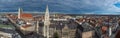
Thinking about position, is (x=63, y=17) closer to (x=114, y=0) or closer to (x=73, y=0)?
(x=73, y=0)

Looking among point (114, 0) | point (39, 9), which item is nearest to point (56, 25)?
point (39, 9)

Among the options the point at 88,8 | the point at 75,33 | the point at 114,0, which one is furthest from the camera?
the point at 75,33

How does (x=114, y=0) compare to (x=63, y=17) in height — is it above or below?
above

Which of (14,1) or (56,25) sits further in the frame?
(56,25)

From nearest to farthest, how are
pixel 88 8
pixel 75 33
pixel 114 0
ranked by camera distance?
pixel 114 0, pixel 88 8, pixel 75 33

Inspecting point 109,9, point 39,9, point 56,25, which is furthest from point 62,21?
point 109,9

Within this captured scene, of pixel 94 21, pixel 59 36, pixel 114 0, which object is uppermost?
pixel 114 0

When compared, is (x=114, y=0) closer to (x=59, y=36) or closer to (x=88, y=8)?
(x=88, y=8)

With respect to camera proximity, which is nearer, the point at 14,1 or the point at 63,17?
the point at 14,1

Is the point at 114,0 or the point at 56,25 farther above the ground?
the point at 114,0
